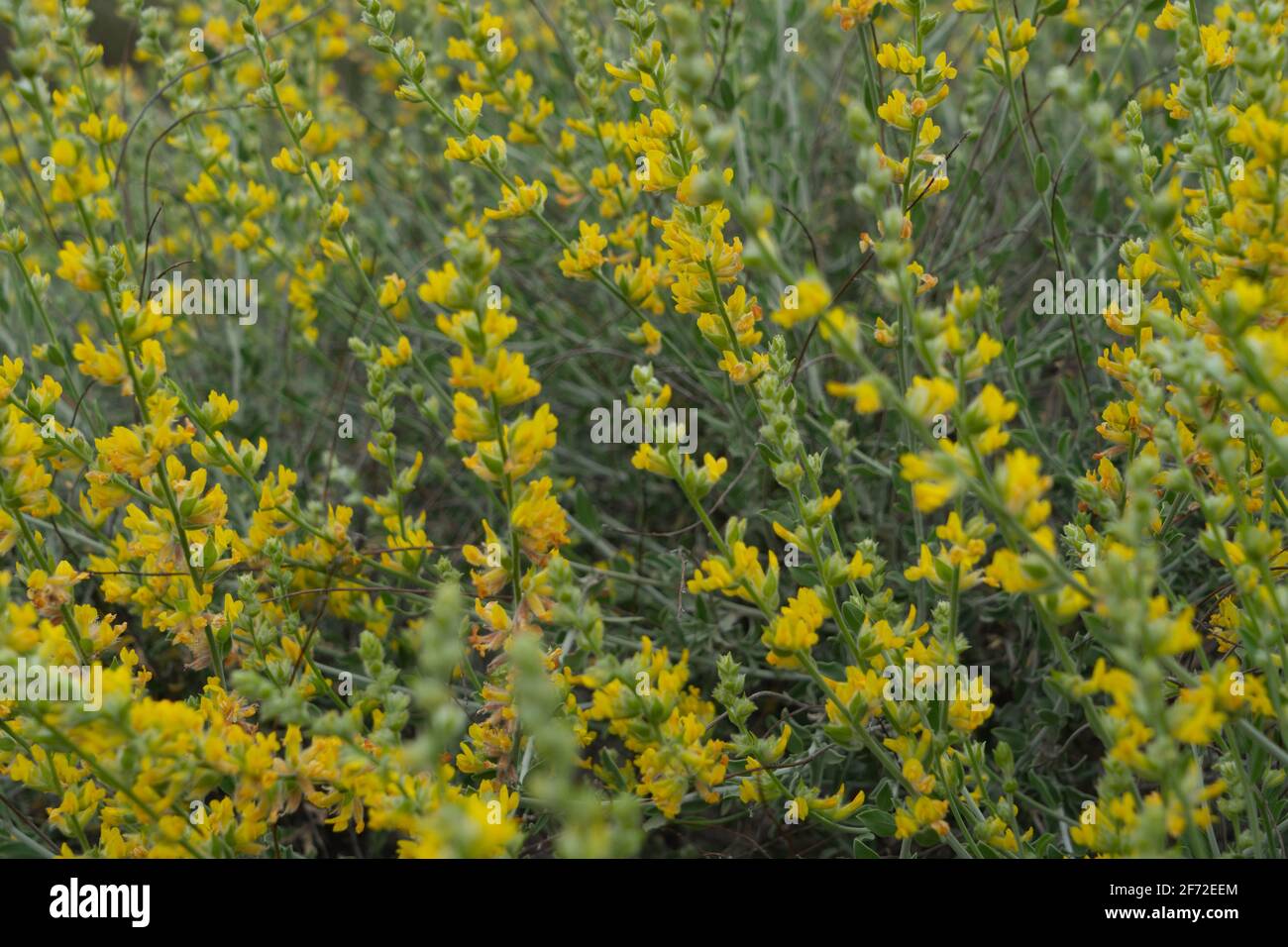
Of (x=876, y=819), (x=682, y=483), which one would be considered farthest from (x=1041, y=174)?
(x=876, y=819)

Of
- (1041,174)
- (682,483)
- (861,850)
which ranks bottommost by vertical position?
(861,850)

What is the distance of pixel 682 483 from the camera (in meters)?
1.80

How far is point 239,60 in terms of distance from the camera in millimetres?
3596

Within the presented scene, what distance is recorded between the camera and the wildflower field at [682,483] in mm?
1480

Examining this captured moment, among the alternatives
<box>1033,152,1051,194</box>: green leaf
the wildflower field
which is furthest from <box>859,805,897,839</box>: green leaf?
<box>1033,152,1051,194</box>: green leaf

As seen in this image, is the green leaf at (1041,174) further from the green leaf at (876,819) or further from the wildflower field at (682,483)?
the green leaf at (876,819)

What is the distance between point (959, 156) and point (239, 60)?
7.13 feet

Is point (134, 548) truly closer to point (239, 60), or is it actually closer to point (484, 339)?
point (484, 339)

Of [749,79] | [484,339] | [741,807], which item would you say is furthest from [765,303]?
[484,339]

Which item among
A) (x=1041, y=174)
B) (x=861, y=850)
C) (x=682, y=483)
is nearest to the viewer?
(x=682, y=483)

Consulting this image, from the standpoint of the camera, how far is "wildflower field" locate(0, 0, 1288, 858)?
1.48 m

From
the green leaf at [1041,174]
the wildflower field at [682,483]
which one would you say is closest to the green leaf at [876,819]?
the wildflower field at [682,483]

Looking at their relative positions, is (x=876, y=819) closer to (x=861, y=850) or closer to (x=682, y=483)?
(x=861, y=850)
